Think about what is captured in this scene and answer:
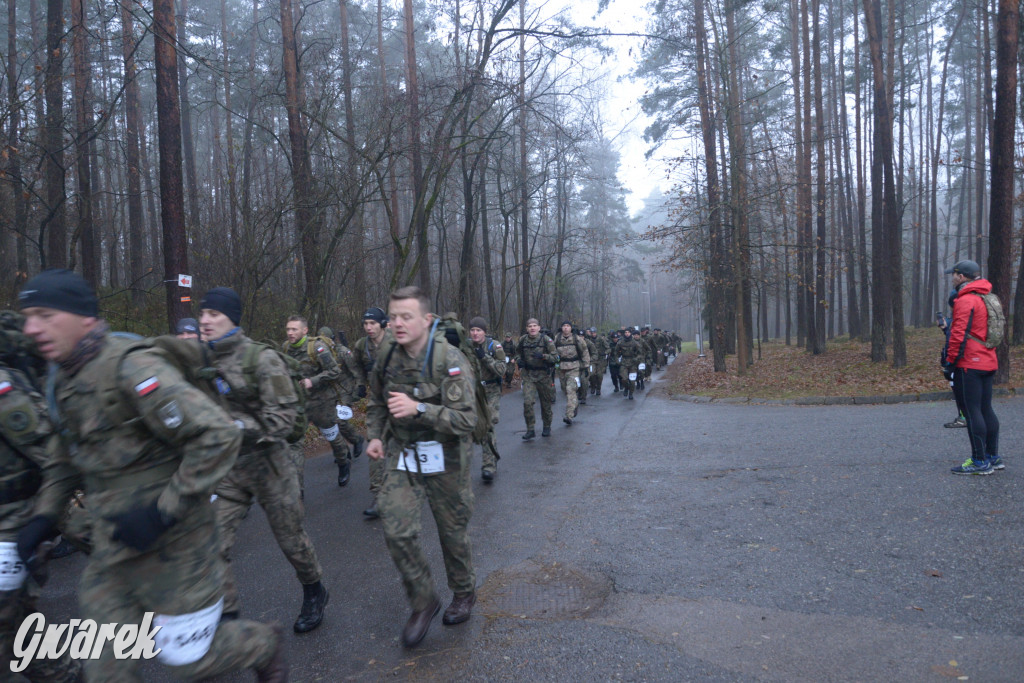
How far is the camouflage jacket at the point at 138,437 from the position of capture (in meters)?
2.55

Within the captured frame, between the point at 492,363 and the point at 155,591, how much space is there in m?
6.23

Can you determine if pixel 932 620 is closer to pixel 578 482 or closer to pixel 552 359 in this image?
pixel 578 482

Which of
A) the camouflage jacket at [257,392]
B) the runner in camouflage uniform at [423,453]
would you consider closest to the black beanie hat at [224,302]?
the camouflage jacket at [257,392]

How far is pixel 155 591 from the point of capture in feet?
8.54

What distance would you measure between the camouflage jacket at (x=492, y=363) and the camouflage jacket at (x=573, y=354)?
413cm

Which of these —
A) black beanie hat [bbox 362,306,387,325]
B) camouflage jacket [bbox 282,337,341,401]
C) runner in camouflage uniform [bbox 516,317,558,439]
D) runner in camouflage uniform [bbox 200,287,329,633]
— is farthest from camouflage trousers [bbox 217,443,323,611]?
runner in camouflage uniform [bbox 516,317,558,439]

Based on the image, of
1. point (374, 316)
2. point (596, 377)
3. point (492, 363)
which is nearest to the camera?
point (374, 316)

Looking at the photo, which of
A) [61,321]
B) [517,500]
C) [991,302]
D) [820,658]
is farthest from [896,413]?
[61,321]

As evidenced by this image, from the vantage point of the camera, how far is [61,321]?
8.54 feet

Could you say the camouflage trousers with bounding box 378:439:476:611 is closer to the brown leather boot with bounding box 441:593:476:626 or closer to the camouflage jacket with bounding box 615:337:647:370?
the brown leather boot with bounding box 441:593:476:626

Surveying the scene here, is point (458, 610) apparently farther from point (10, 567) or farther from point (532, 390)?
point (532, 390)

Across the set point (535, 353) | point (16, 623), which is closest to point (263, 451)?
point (16, 623)

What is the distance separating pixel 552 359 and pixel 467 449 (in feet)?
23.5

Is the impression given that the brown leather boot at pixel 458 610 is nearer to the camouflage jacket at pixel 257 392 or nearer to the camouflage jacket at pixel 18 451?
the camouflage jacket at pixel 257 392
